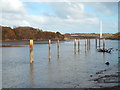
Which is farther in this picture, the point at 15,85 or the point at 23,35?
the point at 23,35

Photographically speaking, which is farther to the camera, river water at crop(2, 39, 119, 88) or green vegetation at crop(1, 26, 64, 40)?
green vegetation at crop(1, 26, 64, 40)

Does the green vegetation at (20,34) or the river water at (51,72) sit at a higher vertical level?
the green vegetation at (20,34)

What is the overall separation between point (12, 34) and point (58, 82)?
334ft

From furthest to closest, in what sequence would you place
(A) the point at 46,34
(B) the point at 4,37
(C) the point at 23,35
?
(A) the point at 46,34, (C) the point at 23,35, (B) the point at 4,37

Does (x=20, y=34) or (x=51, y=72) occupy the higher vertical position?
(x=20, y=34)

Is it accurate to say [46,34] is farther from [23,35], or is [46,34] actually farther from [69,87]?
[69,87]

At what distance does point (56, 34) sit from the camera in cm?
15600

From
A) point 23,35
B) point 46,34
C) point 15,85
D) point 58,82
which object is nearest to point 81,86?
point 58,82

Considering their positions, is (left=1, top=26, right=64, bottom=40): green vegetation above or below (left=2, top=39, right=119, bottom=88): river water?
above

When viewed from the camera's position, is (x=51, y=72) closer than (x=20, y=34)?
Yes

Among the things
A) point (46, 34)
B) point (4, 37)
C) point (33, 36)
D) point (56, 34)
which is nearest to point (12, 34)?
point (4, 37)

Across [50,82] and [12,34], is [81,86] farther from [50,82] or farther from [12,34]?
[12,34]

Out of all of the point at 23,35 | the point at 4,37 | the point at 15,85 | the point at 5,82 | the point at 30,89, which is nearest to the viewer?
the point at 30,89

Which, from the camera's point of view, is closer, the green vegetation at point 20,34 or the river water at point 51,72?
the river water at point 51,72
